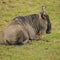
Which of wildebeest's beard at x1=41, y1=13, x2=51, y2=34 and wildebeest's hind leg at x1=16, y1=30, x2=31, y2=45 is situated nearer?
wildebeest's hind leg at x1=16, y1=30, x2=31, y2=45

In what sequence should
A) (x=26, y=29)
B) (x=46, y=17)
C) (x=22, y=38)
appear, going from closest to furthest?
(x=22, y=38), (x=26, y=29), (x=46, y=17)

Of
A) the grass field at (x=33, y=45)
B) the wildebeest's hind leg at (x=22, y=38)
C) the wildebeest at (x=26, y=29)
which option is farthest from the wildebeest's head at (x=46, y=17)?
the wildebeest's hind leg at (x=22, y=38)

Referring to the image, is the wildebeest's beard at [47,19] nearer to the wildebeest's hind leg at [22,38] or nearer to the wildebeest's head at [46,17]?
the wildebeest's head at [46,17]

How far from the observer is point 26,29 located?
1113 cm

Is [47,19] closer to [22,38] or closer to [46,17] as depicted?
[46,17]

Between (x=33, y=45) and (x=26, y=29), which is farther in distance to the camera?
(x=26, y=29)

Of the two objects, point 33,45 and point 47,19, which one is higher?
point 47,19

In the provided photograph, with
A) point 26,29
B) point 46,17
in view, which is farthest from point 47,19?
point 26,29

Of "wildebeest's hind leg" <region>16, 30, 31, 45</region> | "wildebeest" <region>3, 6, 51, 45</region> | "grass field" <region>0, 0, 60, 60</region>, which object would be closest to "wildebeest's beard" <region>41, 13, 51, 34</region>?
"wildebeest" <region>3, 6, 51, 45</region>

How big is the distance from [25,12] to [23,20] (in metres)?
4.97

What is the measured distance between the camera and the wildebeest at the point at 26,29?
35.2 ft

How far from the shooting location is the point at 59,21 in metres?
14.5

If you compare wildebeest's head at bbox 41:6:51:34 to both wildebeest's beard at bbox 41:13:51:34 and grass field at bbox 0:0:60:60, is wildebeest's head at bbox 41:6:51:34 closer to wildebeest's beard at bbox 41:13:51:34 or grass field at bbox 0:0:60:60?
wildebeest's beard at bbox 41:13:51:34

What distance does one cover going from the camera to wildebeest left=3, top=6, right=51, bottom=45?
10.7 m
